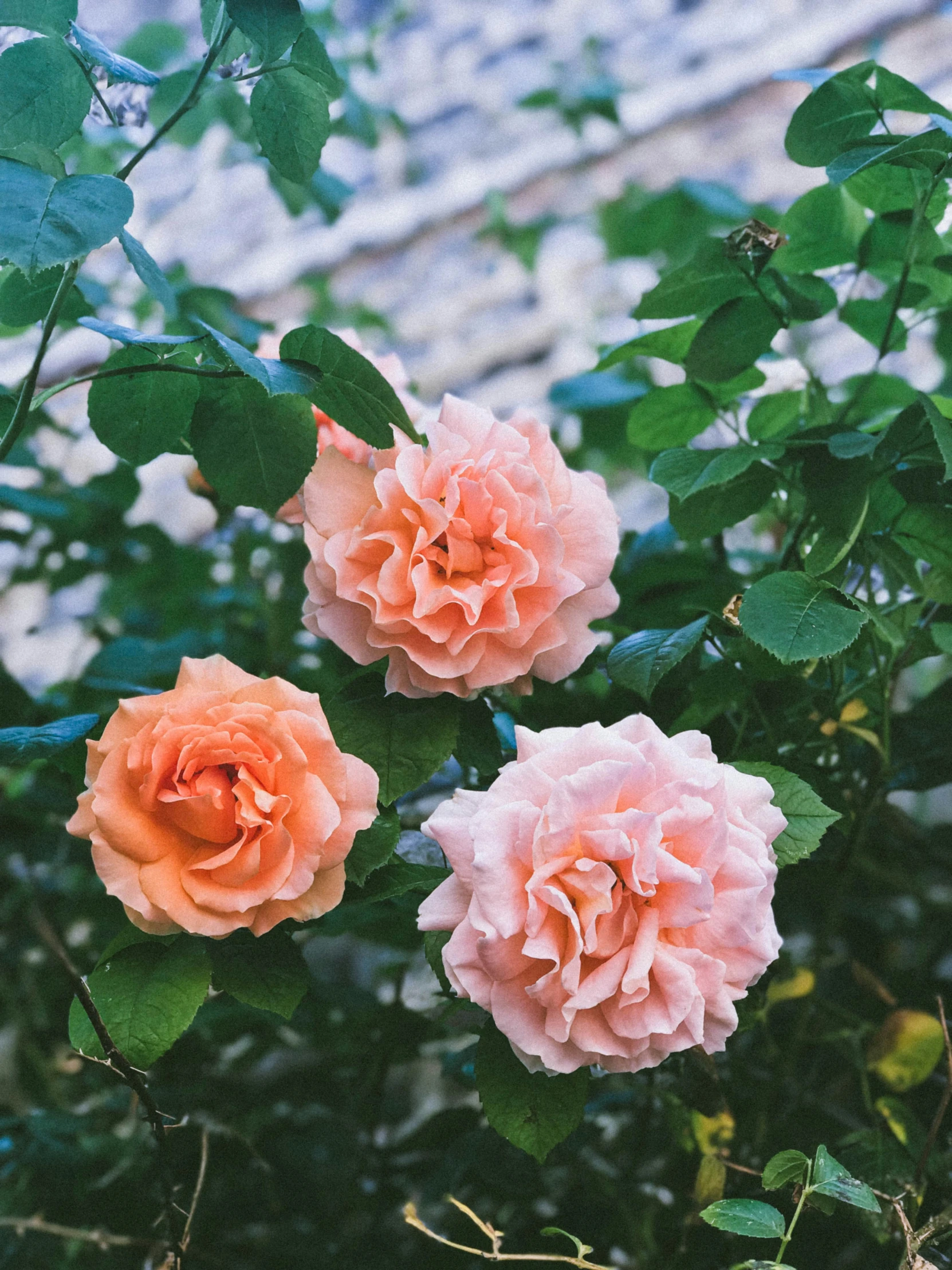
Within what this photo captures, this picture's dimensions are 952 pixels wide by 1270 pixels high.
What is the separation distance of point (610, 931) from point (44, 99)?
0.47 metres

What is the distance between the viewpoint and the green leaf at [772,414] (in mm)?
720

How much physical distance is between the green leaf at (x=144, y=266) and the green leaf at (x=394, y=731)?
232 millimetres

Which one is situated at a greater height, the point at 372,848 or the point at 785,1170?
the point at 372,848

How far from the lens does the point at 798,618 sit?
504 mm

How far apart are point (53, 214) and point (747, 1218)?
1.76 ft

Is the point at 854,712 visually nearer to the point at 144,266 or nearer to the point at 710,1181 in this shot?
the point at 710,1181

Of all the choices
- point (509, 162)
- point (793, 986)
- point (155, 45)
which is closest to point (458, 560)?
point (793, 986)

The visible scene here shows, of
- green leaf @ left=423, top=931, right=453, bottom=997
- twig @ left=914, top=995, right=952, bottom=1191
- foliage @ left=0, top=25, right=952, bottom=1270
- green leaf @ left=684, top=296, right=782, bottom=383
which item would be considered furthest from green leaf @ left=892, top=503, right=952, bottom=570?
green leaf @ left=423, top=931, right=453, bottom=997

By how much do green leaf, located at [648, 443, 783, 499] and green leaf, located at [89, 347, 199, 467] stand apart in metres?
0.27

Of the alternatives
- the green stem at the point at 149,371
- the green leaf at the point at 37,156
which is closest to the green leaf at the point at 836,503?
the green stem at the point at 149,371

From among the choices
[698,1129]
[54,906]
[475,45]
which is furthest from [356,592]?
[475,45]

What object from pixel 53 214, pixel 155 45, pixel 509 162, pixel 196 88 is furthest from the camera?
pixel 509 162

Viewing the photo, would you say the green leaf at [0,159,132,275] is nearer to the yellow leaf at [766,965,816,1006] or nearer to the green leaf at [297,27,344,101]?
the green leaf at [297,27,344,101]

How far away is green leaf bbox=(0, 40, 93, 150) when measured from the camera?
1.55 feet
